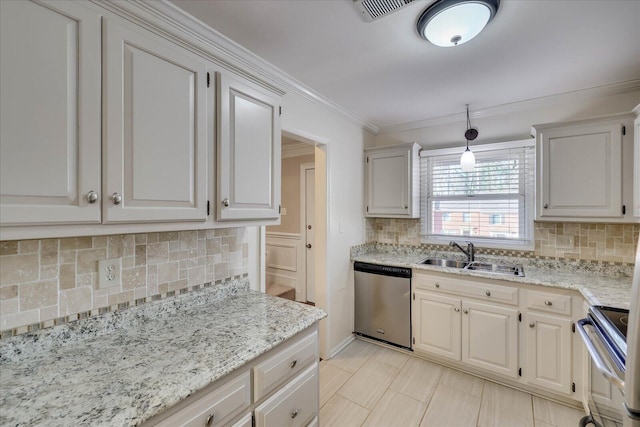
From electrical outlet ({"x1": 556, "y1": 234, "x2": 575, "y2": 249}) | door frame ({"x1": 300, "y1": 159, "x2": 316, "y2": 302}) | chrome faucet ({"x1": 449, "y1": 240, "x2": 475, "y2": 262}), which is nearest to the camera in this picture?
electrical outlet ({"x1": 556, "y1": 234, "x2": 575, "y2": 249})

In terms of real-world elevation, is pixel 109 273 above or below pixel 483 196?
below

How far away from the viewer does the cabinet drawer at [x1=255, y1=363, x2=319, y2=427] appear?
1.20 metres

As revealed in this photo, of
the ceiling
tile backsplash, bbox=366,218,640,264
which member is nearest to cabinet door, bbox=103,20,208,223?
the ceiling

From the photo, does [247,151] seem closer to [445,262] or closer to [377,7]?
[377,7]

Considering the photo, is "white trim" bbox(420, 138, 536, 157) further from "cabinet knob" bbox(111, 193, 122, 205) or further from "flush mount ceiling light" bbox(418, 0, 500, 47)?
"cabinet knob" bbox(111, 193, 122, 205)

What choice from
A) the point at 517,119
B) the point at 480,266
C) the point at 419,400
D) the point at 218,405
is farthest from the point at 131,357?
the point at 517,119

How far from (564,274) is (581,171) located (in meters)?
0.86

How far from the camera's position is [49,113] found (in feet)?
2.81

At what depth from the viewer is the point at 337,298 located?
2871mm

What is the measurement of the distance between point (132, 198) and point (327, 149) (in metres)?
1.91

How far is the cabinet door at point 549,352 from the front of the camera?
Answer: 2.02m

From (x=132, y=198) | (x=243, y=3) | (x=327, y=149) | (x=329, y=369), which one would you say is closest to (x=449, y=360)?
(x=329, y=369)

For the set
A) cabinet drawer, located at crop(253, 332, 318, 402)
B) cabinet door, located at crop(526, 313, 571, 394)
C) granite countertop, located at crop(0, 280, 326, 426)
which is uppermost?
granite countertop, located at crop(0, 280, 326, 426)

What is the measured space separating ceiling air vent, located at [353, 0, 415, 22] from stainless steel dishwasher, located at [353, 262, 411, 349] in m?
2.13
